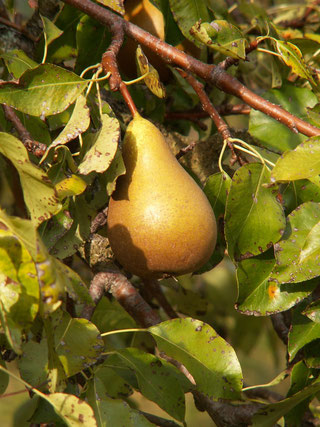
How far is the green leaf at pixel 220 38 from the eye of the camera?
104cm

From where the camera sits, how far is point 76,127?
3.01 ft

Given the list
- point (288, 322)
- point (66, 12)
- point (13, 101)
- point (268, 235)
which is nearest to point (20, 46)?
point (66, 12)

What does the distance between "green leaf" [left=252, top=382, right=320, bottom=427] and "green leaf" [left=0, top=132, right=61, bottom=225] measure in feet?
1.84

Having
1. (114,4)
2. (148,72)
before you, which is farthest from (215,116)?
(114,4)

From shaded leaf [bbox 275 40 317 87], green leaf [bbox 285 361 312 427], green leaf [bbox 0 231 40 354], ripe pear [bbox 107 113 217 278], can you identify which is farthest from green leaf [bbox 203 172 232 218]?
green leaf [bbox 0 231 40 354]

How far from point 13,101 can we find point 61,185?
21 centimetres

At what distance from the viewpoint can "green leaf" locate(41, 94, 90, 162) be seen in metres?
0.91

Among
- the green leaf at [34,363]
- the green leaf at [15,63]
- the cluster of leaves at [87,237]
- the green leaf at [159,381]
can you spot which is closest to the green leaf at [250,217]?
the cluster of leaves at [87,237]

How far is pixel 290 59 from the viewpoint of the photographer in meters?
1.08

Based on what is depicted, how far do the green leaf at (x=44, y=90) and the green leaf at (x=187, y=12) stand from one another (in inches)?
13.0

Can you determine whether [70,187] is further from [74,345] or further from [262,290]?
[262,290]

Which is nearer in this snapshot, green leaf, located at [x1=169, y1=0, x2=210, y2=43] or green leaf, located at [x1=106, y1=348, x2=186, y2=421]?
green leaf, located at [x1=106, y1=348, x2=186, y2=421]

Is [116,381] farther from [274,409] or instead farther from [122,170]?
[122,170]

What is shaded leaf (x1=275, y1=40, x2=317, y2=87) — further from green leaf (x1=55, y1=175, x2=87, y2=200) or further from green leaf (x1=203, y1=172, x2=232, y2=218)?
green leaf (x1=55, y1=175, x2=87, y2=200)
